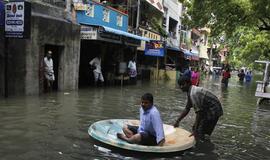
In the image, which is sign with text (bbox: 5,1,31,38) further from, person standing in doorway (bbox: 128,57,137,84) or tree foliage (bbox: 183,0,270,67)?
person standing in doorway (bbox: 128,57,137,84)

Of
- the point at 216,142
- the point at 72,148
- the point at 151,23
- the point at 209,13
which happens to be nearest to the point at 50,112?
the point at 72,148

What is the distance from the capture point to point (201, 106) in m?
8.59

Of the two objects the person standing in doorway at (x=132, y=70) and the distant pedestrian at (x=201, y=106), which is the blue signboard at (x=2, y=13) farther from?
the person standing in doorway at (x=132, y=70)

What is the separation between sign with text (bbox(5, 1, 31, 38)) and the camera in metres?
13.6

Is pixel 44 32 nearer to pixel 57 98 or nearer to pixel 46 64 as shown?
pixel 46 64

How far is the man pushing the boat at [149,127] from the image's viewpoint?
7.74 meters

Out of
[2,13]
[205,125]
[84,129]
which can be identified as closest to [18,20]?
[2,13]

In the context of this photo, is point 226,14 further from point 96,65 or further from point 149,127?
point 149,127

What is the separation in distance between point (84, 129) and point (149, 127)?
267 centimetres

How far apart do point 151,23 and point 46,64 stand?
19.8 m

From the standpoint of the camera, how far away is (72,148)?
8242mm

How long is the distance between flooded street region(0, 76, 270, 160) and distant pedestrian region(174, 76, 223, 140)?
471 mm

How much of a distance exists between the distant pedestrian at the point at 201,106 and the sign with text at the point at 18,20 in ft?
22.6

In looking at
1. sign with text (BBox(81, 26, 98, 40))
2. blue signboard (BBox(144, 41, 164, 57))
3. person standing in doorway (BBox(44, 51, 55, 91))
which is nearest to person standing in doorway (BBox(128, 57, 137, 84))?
blue signboard (BBox(144, 41, 164, 57))
